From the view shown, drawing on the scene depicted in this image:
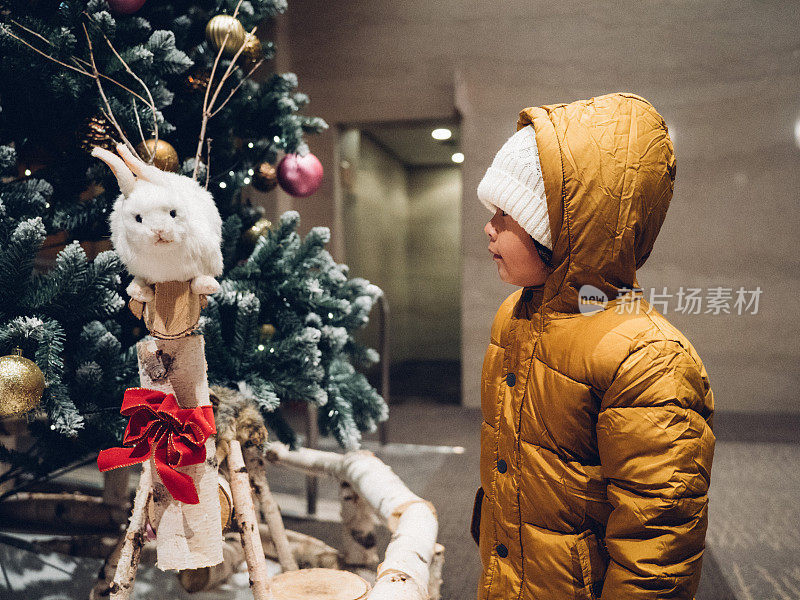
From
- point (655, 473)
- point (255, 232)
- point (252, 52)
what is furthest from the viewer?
point (255, 232)

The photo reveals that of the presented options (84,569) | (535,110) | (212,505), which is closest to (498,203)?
(535,110)

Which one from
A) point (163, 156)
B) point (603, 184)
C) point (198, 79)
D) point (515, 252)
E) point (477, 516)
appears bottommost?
point (477, 516)

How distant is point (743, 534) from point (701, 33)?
8.95 ft

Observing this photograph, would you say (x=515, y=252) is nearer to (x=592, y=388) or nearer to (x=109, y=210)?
(x=592, y=388)

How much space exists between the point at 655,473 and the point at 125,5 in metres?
1.65

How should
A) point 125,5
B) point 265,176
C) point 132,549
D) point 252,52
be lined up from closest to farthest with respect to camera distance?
1. point 132,549
2. point 125,5
3. point 252,52
4. point 265,176

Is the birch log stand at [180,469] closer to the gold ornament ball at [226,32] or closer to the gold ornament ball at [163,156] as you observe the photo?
the gold ornament ball at [163,156]

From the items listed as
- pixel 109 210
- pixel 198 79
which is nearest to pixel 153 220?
pixel 109 210

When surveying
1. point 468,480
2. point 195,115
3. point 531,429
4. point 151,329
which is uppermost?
point 195,115

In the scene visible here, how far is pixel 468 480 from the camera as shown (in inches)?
111

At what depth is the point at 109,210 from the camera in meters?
1.62

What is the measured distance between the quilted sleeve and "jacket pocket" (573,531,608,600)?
0.04m

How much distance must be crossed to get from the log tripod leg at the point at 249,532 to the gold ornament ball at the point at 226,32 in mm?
1114

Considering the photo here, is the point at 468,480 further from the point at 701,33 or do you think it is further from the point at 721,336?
the point at 701,33
